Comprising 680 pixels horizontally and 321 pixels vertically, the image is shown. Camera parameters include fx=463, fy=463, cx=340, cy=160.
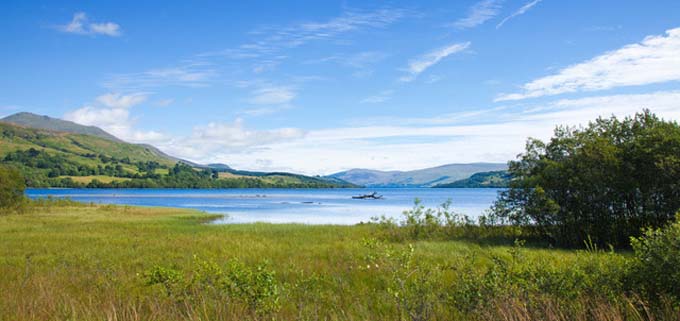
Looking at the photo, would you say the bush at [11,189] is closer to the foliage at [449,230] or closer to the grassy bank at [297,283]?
the grassy bank at [297,283]

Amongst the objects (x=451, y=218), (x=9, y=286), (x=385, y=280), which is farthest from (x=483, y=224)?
(x=9, y=286)

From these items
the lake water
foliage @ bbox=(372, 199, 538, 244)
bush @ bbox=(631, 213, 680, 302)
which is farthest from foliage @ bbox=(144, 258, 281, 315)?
the lake water

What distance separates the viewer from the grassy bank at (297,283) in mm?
8391

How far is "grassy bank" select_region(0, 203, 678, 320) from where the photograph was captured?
839cm

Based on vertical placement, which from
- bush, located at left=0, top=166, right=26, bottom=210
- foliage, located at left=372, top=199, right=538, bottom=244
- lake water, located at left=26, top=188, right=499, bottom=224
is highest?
bush, located at left=0, top=166, right=26, bottom=210

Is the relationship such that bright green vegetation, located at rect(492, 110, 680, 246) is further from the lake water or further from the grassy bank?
the lake water

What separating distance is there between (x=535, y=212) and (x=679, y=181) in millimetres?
6568

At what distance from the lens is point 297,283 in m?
10.9

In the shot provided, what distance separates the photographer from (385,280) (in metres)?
14.8

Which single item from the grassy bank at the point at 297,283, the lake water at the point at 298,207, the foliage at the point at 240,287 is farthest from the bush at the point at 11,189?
the foliage at the point at 240,287

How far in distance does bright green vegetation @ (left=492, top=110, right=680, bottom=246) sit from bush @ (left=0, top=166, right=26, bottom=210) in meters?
47.6

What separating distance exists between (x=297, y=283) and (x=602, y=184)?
19111mm

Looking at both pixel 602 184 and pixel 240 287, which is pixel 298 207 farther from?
pixel 240 287

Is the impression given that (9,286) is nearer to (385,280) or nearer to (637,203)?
(385,280)
